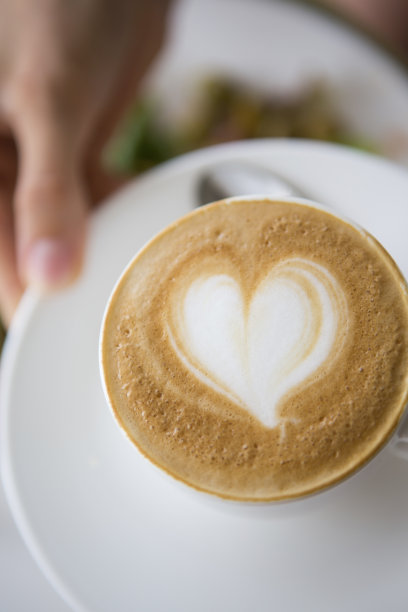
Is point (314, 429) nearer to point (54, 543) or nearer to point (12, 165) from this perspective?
point (54, 543)

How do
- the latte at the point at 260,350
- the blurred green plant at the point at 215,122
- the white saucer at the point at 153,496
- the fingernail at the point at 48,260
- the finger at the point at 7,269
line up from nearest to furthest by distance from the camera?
the latte at the point at 260,350
the white saucer at the point at 153,496
the fingernail at the point at 48,260
the finger at the point at 7,269
the blurred green plant at the point at 215,122

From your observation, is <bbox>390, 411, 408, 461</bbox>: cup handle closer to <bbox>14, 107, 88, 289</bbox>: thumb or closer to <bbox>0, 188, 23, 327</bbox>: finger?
<bbox>14, 107, 88, 289</bbox>: thumb

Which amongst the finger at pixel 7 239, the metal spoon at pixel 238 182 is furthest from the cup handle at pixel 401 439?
the finger at pixel 7 239

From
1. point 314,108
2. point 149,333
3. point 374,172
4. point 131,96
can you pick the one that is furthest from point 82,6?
point 149,333

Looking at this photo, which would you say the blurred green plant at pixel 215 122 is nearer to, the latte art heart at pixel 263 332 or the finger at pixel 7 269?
the finger at pixel 7 269

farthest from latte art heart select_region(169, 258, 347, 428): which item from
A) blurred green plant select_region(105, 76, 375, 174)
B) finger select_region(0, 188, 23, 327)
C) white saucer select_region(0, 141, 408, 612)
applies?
blurred green plant select_region(105, 76, 375, 174)

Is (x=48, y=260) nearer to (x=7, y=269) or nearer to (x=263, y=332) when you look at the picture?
(x=7, y=269)

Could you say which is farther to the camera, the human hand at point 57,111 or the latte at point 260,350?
the human hand at point 57,111
